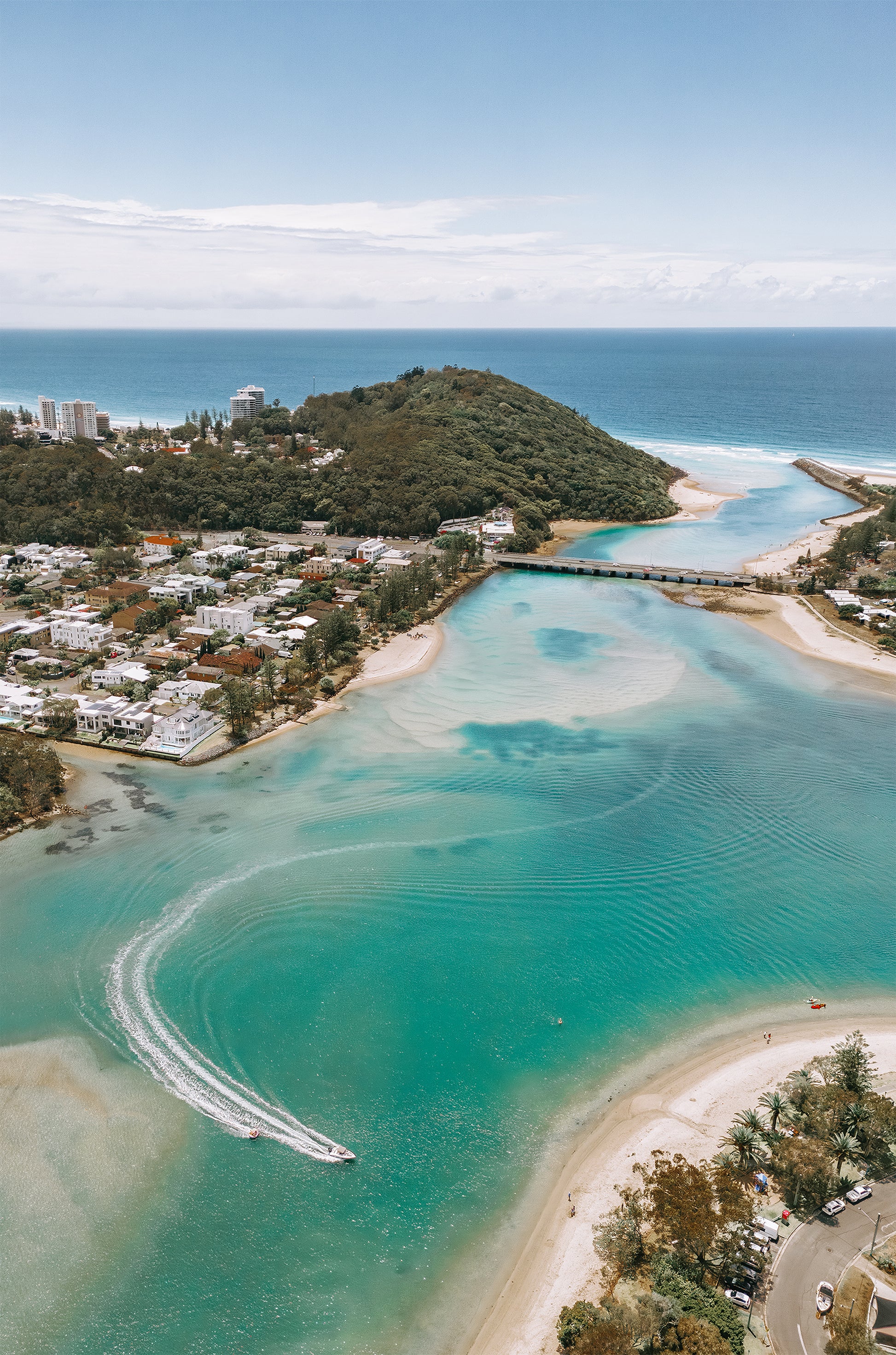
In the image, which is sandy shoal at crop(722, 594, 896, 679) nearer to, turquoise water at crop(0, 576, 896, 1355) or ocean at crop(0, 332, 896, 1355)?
turquoise water at crop(0, 576, 896, 1355)

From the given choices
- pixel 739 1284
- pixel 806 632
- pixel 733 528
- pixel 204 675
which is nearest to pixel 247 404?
pixel 733 528

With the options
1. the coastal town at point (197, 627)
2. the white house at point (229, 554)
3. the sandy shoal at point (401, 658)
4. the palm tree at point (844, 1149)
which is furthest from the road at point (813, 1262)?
the white house at point (229, 554)

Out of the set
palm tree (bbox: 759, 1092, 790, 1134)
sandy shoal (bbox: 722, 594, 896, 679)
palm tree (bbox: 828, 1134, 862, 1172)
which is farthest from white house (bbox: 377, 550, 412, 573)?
palm tree (bbox: 828, 1134, 862, 1172)

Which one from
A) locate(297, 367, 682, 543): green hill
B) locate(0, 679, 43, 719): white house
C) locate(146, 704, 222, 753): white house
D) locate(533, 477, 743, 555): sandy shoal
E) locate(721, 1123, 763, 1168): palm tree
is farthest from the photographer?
locate(533, 477, 743, 555): sandy shoal

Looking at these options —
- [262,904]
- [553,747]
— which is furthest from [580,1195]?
[553,747]

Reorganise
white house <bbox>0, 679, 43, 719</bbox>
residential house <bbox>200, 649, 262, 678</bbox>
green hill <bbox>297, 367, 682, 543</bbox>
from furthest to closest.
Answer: green hill <bbox>297, 367, 682, 543</bbox>, residential house <bbox>200, 649, 262, 678</bbox>, white house <bbox>0, 679, 43, 719</bbox>

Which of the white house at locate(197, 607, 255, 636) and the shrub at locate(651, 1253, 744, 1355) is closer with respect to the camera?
the shrub at locate(651, 1253, 744, 1355)

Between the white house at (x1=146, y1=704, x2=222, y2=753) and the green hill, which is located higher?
the green hill

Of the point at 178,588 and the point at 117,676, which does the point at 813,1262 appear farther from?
the point at 178,588
